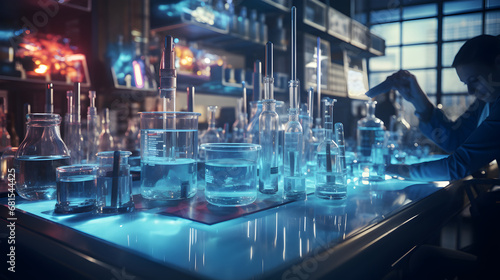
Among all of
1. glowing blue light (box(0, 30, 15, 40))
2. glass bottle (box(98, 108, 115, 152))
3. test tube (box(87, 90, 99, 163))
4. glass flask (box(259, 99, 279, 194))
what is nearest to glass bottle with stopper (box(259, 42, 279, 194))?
glass flask (box(259, 99, 279, 194))

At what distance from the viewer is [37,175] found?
2.68ft

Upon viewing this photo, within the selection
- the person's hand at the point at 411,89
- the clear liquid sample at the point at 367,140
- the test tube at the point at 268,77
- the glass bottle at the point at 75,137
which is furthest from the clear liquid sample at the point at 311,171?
the glass bottle at the point at 75,137

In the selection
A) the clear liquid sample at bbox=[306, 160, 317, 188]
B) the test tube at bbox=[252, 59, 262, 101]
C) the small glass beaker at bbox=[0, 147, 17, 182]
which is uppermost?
the test tube at bbox=[252, 59, 262, 101]

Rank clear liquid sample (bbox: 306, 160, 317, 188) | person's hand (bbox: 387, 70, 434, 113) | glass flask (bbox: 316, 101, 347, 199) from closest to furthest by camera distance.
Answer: glass flask (bbox: 316, 101, 347, 199)
clear liquid sample (bbox: 306, 160, 317, 188)
person's hand (bbox: 387, 70, 434, 113)

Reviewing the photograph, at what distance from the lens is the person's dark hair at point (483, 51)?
4.81 ft

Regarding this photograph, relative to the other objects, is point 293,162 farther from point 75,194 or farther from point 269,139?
point 75,194

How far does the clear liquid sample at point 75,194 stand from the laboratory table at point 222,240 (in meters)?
0.03

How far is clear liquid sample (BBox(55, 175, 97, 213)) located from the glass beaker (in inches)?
5.1

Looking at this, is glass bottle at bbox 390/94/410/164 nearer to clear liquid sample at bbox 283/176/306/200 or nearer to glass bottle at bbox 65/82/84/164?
clear liquid sample at bbox 283/176/306/200

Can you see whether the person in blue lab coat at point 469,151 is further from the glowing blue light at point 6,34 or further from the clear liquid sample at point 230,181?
the glowing blue light at point 6,34

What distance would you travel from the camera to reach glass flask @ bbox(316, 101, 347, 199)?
91 centimetres

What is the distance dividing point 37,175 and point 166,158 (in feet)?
1.00

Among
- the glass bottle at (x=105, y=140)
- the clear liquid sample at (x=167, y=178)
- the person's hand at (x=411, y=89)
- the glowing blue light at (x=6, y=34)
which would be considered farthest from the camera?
the glowing blue light at (x=6, y=34)

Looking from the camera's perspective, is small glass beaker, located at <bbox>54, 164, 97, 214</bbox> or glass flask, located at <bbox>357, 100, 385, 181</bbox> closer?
small glass beaker, located at <bbox>54, 164, 97, 214</bbox>
